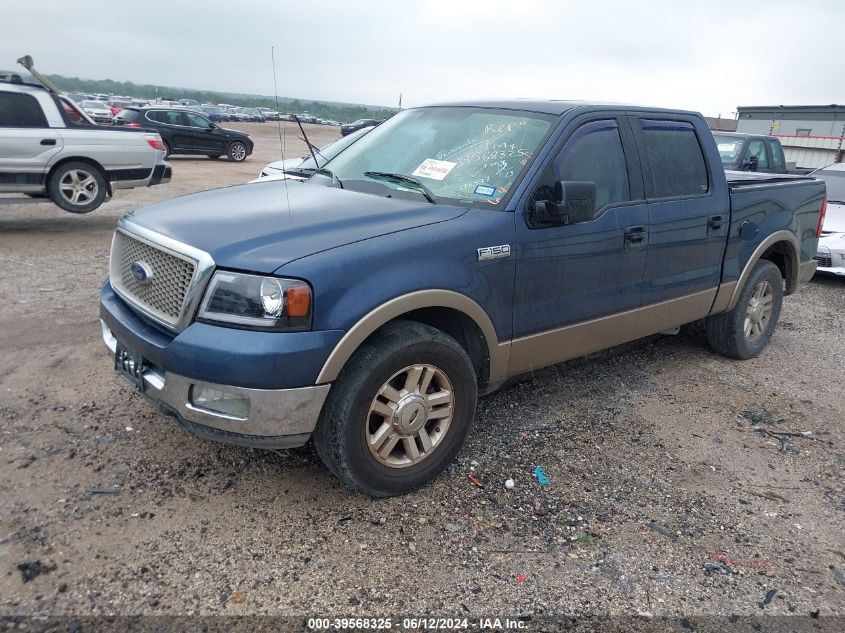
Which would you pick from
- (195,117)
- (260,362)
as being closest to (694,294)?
(260,362)

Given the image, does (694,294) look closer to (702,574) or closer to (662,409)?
(662,409)

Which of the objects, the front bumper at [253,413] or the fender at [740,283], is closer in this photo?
the front bumper at [253,413]

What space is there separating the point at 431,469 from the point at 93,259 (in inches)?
231

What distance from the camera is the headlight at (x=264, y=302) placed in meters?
2.66

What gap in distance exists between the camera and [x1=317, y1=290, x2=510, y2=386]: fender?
2.77 m

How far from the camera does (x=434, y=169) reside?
12.1ft

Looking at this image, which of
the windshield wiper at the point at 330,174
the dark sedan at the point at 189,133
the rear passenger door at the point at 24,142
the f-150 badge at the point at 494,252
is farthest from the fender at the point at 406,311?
the dark sedan at the point at 189,133

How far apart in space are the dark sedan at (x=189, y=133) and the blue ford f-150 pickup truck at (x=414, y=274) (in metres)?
18.2

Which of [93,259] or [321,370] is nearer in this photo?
[321,370]

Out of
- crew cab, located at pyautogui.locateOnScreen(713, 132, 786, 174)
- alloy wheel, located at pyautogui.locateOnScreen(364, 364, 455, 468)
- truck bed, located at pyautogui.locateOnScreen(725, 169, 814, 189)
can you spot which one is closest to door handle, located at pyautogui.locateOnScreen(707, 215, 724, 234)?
truck bed, located at pyautogui.locateOnScreen(725, 169, 814, 189)

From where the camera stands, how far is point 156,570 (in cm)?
264

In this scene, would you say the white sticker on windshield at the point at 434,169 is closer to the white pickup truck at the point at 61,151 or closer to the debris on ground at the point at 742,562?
the debris on ground at the point at 742,562

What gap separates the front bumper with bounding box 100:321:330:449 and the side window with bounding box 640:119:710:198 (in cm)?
258

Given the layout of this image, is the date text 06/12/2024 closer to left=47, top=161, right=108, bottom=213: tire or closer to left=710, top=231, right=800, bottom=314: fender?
left=710, top=231, right=800, bottom=314: fender
